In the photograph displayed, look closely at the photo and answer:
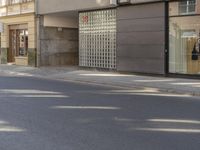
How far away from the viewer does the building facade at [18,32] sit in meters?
30.0

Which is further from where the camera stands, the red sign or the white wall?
the white wall

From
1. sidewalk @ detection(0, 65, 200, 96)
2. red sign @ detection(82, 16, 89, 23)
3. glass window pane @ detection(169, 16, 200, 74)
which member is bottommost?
sidewalk @ detection(0, 65, 200, 96)

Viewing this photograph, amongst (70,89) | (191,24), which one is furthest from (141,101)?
(191,24)

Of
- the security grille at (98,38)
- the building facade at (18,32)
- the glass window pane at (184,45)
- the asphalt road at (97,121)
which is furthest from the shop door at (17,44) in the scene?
the asphalt road at (97,121)

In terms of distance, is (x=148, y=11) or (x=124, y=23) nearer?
(x=148, y=11)

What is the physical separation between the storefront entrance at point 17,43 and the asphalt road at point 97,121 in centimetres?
1670

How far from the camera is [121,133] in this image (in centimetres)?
841

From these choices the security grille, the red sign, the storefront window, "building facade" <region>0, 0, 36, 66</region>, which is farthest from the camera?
"building facade" <region>0, 0, 36, 66</region>

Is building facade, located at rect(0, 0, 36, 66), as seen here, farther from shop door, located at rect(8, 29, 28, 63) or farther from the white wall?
the white wall

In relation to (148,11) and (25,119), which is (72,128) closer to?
(25,119)

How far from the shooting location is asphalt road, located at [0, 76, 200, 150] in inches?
299

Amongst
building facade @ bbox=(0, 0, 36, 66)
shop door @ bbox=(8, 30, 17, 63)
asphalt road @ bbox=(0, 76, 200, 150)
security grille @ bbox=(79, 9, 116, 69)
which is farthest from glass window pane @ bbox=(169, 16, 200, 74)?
shop door @ bbox=(8, 30, 17, 63)

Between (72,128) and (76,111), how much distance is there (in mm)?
2224

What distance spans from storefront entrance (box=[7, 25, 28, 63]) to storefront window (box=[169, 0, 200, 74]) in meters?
13.1
